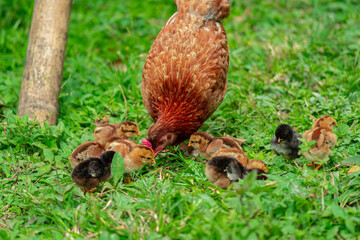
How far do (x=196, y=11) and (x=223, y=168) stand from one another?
5.80ft

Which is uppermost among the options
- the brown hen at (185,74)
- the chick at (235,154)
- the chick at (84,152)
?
the brown hen at (185,74)

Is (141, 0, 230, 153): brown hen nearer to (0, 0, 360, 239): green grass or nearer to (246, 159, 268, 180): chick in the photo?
(0, 0, 360, 239): green grass

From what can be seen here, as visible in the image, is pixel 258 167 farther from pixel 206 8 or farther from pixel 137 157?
pixel 206 8

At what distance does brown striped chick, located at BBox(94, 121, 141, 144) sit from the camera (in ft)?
13.3

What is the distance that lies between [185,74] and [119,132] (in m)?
0.96

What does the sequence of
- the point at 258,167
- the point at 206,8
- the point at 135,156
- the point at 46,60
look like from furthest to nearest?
1. the point at 46,60
2. the point at 206,8
3. the point at 135,156
4. the point at 258,167

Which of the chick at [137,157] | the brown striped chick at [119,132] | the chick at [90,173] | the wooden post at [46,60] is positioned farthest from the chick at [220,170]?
the wooden post at [46,60]

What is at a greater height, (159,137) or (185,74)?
(185,74)

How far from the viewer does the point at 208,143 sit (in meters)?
3.81

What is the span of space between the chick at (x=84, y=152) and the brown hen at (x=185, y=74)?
536mm

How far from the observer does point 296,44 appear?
5965 millimetres

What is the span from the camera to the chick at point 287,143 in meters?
3.44

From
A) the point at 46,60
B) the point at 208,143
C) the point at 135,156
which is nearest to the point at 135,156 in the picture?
the point at 135,156

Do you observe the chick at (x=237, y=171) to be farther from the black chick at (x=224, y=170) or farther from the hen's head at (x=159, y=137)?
the hen's head at (x=159, y=137)
